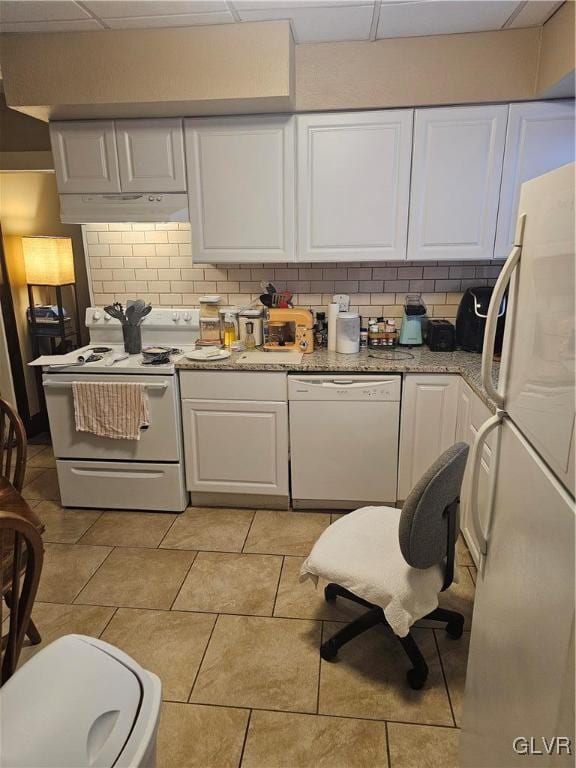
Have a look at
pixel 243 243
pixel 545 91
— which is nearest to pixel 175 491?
pixel 243 243

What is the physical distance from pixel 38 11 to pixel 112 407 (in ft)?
6.22

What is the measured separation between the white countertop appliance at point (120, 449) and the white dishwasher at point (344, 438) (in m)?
0.70

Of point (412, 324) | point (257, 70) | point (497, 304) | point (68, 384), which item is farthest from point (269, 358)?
point (497, 304)

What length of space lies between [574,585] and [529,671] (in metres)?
0.29

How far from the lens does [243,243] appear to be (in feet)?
9.30

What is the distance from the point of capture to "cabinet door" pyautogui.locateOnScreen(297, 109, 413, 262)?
8.57 feet

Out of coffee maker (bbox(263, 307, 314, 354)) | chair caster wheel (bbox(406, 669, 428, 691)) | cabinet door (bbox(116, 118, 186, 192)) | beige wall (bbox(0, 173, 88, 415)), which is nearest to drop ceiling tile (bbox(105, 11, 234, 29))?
cabinet door (bbox(116, 118, 186, 192))

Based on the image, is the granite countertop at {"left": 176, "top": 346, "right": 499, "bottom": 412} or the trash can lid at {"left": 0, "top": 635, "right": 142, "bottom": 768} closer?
the trash can lid at {"left": 0, "top": 635, "right": 142, "bottom": 768}

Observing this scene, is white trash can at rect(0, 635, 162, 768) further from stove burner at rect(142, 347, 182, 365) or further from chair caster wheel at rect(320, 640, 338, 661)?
stove burner at rect(142, 347, 182, 365)

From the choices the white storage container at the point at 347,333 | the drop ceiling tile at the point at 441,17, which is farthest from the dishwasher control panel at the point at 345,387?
the drop ceiling tile at the point at 441,17

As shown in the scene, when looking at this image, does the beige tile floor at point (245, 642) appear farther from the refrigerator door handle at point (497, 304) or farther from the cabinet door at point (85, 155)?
the cabinet door at point (85, 155)

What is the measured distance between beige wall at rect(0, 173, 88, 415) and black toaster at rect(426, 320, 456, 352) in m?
2.84

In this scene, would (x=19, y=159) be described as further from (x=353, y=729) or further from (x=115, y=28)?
(x=353, y=729)

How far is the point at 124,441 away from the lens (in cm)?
287
